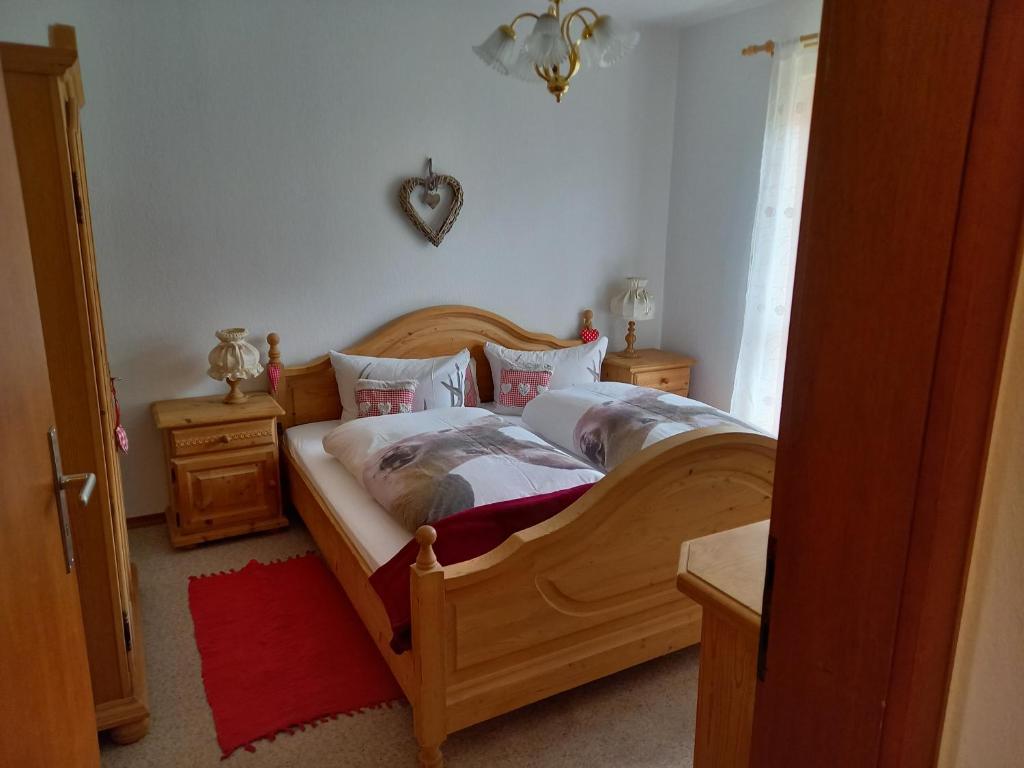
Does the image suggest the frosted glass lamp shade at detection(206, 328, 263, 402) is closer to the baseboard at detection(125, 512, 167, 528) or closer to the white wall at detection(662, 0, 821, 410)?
the baseboard at detection(125, 512, 167, 528)

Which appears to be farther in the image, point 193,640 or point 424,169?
point 424,169

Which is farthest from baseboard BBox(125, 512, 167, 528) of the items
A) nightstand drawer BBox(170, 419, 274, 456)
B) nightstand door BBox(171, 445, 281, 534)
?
nightstand drawer BBox(170, 419, 274, 456)

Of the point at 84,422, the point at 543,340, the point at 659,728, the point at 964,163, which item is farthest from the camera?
the point at 543,340

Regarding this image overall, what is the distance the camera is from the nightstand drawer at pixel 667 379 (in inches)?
156

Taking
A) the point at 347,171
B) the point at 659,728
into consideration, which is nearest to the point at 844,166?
the point at 659,728

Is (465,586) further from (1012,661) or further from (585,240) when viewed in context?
(585,240)

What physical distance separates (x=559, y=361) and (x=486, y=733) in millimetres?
2070

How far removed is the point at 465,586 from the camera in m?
1.74

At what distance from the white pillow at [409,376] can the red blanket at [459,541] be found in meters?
1.29

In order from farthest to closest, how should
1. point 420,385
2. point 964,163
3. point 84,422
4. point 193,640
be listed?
point 420,385 < point 193,640 < point 84,422 < point 964,163

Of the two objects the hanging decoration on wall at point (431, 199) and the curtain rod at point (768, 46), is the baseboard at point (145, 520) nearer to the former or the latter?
the hanging decoration on wall at point (431, 199)

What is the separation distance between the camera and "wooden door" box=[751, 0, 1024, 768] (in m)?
0.49

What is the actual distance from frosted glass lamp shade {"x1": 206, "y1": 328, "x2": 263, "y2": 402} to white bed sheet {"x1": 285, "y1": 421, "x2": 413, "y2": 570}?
0.37 metres

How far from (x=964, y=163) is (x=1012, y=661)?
375 millimetres
